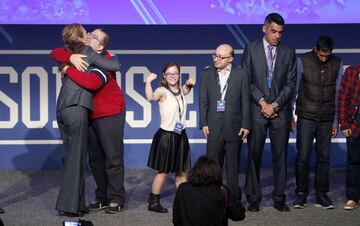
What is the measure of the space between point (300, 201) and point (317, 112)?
76 centimetres

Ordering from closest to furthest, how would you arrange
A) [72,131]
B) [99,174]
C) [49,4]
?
[72,131], [99,174], [49,4]

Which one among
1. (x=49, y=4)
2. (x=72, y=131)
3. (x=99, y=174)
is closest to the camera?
(x=72, y=131)

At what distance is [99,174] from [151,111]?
6.89ft

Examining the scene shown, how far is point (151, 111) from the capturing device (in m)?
8.80

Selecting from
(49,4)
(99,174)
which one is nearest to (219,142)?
(99,174)

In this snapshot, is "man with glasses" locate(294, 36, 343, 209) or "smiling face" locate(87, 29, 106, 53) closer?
"smiling face" locate(87, 29, 106, 53)

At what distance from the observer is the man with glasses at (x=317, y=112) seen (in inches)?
268

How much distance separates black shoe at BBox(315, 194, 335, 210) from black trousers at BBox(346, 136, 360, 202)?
174mm

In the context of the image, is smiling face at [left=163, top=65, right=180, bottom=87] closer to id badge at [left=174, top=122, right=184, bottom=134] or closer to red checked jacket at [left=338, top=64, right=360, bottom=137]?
id badge at [left=174, top=122, right=184, bottom=134]

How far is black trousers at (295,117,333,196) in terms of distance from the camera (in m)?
6.87

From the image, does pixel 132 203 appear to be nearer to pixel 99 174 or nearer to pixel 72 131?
pixel 99 174

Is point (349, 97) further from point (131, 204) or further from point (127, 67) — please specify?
point (127, 67)

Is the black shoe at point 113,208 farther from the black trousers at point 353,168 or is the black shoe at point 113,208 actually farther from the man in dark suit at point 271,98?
the black trousers at point 353,168

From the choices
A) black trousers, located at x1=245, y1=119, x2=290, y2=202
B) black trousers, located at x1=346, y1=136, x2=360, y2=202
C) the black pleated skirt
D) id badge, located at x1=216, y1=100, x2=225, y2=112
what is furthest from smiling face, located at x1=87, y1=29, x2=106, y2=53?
black trousers, located at x1=346, y1=136, x2=360, y2=202
